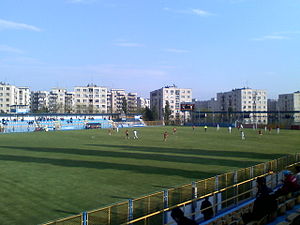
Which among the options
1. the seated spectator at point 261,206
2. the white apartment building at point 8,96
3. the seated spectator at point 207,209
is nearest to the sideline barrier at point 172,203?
the seated spectator at point 207,209

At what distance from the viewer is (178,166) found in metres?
20.6

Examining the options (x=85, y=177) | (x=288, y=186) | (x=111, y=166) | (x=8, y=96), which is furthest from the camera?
(x=8, y=96)

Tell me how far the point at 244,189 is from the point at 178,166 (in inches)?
311

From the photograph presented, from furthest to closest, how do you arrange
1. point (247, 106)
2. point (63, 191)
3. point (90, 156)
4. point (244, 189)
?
point (247, 106) → point (90, 156) → point (63, 191) → point (244, 189)

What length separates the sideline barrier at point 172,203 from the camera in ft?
28.5

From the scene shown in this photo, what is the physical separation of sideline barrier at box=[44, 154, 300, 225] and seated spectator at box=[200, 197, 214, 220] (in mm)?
179

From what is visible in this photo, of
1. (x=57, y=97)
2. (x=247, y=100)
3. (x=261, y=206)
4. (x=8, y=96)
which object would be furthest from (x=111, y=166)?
(x=247, y=100)

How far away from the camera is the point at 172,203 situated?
34.9 ft

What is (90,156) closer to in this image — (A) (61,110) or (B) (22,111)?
(B) (22,111)

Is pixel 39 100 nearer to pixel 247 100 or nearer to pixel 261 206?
pixel 247 100

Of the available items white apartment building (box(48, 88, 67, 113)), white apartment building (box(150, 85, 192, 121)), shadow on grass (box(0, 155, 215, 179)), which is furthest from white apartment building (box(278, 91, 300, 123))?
shadow on grass (box(0, 155, 215, 179))

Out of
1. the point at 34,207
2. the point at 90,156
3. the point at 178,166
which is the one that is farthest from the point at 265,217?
the point at 90,156

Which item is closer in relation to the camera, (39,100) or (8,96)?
(8,96)

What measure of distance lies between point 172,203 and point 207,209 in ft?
4.68
